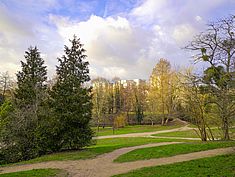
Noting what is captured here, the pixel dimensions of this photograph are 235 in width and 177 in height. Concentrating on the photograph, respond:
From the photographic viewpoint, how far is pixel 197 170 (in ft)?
30.4

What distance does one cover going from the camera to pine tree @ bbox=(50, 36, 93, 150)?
58.8ft

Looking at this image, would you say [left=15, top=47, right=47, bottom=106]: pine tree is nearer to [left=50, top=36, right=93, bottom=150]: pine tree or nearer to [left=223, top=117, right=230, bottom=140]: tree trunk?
[left=50, top=36, right=93, bottom=150]: pine tree

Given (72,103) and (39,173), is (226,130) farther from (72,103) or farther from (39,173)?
(39,173)

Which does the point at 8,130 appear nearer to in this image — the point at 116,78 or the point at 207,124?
the point at 207,124

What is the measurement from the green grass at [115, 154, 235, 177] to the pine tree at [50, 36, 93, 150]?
8647 mm

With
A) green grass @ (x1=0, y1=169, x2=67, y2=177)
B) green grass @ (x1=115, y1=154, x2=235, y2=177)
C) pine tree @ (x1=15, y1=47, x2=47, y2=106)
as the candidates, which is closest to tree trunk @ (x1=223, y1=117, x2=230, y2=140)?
green grass @ (x1=115, y1=154, x2=235, y2=177)

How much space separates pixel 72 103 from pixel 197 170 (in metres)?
10.8

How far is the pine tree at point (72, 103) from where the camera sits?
706 inches

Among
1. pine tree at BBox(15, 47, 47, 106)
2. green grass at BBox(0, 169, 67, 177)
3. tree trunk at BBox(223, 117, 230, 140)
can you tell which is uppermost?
pine tree at BBox(15, 47, 47, 106)

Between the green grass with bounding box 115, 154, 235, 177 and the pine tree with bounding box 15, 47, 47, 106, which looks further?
the pine tree with bounding box 15, 47, 47, 106

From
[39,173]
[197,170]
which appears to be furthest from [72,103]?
[197,170]

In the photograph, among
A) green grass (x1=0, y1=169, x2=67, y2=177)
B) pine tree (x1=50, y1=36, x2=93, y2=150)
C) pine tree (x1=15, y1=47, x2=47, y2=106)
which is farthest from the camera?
pine tree (x1=15, y1=47, x2=47, y2=106)

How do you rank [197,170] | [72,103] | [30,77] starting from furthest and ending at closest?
[30,77], [72,103], [197,170]

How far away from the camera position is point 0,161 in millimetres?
18000
